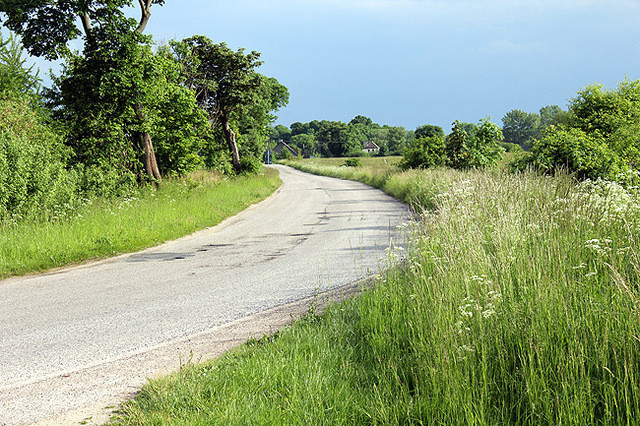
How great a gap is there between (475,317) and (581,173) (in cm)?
1212

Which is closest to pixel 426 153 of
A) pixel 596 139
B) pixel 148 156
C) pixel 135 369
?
pixel 596 139

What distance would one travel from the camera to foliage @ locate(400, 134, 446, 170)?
31.0 metres

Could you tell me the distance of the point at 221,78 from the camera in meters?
31.2

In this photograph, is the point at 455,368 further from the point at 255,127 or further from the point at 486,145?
the point at 255,127

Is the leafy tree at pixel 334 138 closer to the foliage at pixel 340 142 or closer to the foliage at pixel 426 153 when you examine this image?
the foliage at pixel 340 142

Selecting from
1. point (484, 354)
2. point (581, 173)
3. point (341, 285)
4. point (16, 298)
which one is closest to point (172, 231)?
point (16, 298)

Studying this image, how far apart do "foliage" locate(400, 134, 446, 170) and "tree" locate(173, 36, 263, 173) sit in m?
12.5

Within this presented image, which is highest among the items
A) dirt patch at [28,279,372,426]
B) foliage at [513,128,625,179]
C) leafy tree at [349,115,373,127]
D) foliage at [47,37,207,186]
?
leafy tree at [349,115,373,127]

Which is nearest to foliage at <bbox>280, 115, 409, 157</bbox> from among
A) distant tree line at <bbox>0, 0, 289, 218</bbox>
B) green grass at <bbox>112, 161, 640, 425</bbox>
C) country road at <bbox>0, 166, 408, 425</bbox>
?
distant tree line at <bbox>0, 0, 289, 218</bbox>

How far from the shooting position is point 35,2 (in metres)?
15.4

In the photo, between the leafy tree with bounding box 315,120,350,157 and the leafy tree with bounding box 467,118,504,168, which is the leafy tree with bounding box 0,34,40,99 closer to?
the leafy tree with bounding box 467,118,504,168

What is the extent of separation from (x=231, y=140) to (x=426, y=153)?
1512cm

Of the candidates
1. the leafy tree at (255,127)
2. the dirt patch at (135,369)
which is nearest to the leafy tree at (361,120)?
the leafy tree at (255,127)

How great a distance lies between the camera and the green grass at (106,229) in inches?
381
